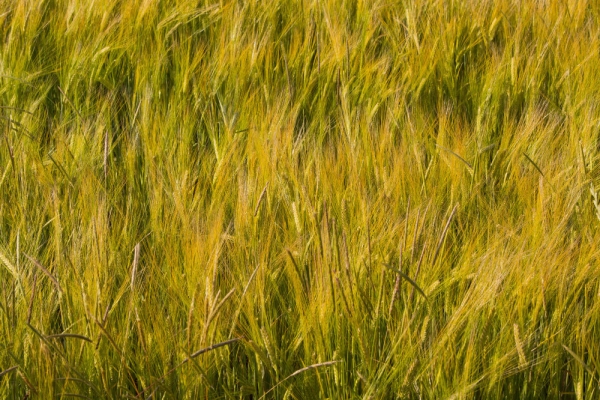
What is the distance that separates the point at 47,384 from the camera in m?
0.77

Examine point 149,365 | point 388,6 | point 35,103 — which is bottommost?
point 149,365

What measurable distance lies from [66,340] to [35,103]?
0.68m

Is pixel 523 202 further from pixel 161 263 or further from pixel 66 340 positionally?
pixel 66 340

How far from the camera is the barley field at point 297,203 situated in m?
0.83

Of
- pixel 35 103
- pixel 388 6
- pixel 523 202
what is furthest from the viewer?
pixel 388 6

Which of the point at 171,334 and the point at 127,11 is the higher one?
the point at 127,11

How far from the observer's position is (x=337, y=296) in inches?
33.5

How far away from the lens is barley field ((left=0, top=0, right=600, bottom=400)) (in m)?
0.83

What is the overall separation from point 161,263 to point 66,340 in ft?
0.63

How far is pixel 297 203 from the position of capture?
3.35 ft

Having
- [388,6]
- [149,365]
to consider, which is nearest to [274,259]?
[149,365]

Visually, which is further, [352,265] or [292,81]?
[292,81]

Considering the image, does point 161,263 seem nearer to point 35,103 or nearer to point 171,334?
point 171,334

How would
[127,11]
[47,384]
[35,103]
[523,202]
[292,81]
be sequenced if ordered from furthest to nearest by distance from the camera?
[127,11] → [292,81] → [35,103] → [523,202] → [47,384]
